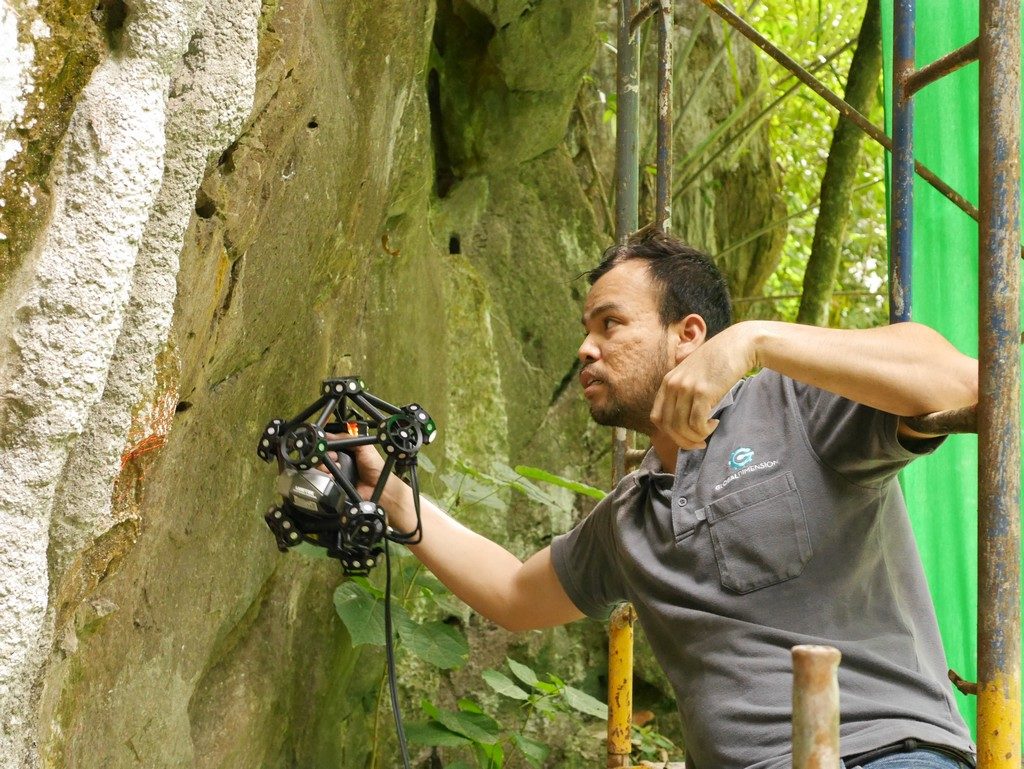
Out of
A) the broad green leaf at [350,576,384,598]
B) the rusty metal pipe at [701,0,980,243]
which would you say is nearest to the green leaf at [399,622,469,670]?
the broad green leaf at [350,576,384,598]

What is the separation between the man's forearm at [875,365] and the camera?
1.38 meters

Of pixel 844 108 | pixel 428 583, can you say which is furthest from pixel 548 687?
pixel 844 108

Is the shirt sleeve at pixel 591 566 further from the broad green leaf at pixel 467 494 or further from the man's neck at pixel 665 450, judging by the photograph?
the broad green leaf at pixel 467 494

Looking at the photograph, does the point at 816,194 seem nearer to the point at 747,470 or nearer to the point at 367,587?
the point at 367,587

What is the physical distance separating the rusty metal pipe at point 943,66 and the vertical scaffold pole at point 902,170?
0.05 ft

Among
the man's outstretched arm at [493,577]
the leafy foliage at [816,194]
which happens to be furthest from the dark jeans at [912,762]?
the leafy foliage at [816,194]

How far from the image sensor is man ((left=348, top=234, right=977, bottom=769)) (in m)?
1.40

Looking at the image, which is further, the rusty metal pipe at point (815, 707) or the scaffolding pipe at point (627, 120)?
the scaffolding pipe at point (627, 120)

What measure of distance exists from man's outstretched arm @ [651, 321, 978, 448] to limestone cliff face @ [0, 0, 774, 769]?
0.64 m

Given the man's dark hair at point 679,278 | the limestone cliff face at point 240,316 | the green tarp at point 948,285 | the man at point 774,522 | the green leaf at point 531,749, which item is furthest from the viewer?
the green leaf at point 531,749

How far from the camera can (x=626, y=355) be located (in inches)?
75.4

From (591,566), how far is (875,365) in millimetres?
787

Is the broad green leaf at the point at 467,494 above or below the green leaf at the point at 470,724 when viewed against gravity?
above

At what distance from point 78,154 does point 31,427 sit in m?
0.29
